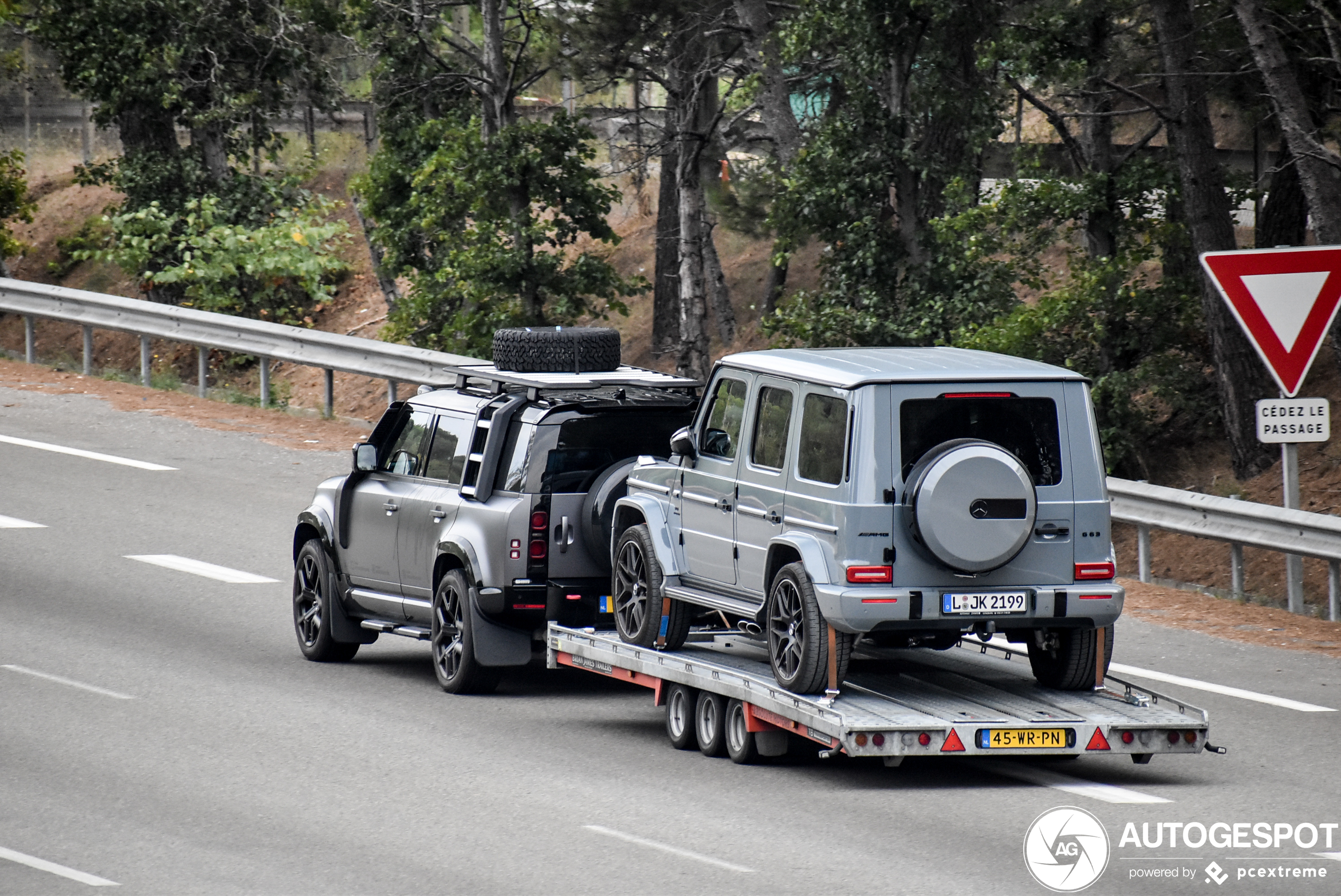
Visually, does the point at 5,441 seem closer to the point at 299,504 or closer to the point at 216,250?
the point at 299,504

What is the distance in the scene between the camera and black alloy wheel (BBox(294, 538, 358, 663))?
13.0m

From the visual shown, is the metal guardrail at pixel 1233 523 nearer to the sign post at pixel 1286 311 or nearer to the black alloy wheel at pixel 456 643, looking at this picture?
the sign post at pixel 1286 311

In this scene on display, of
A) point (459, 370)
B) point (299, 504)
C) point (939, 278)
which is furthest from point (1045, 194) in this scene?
point (459, 370)

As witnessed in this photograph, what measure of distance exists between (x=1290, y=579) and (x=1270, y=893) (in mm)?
7948

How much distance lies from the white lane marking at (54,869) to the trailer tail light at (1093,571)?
4935 millimetres

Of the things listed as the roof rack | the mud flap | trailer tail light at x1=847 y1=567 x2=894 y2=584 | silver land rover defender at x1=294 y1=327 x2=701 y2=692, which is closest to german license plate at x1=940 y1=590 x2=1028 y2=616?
trailer tail light at x1=847 y1=567 x2=894 y2=584

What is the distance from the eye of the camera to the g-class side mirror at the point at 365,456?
507 inches

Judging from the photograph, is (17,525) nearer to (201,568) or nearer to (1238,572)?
(201,568)

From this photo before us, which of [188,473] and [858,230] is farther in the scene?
[858,230]

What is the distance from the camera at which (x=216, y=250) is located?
3219 cm

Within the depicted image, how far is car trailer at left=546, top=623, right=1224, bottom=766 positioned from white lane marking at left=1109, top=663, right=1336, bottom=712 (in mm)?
1439

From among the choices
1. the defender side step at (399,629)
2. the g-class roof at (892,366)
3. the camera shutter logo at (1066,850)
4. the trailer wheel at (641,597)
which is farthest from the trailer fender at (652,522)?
the camera shutter logo at (1066,850)

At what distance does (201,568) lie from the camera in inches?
600

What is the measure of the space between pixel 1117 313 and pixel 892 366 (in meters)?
14.2
